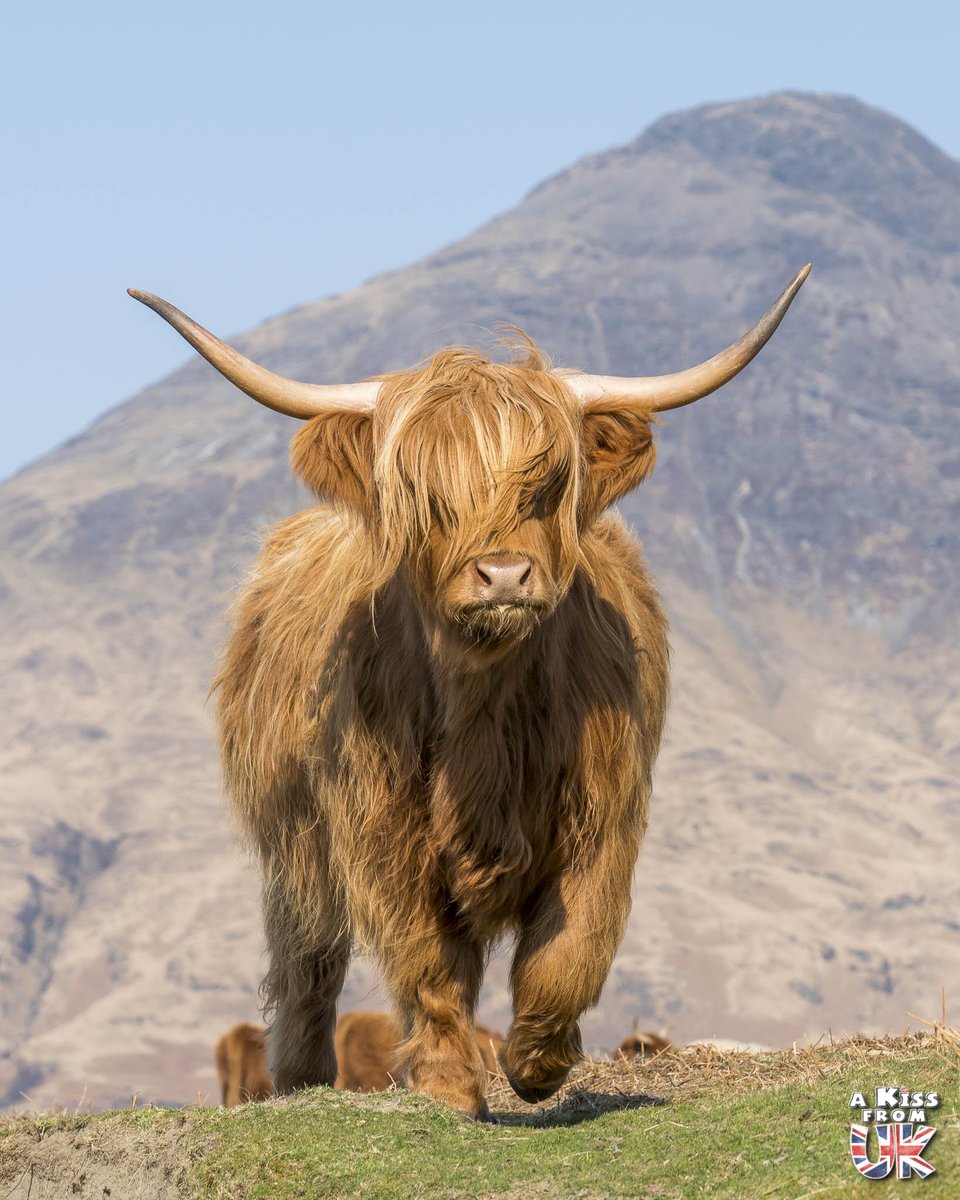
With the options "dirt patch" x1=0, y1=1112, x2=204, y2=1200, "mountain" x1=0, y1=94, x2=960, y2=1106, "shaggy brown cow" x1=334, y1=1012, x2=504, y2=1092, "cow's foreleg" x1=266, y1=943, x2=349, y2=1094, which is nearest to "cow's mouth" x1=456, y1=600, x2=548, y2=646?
"dirt patch" x1=0, y1=1112, x2=204, y2=1200

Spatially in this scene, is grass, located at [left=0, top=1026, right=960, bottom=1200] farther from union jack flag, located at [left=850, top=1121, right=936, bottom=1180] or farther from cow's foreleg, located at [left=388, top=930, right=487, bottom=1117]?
cow's foreleg, located at [left=388, top=930, right=487, bottom=1117]

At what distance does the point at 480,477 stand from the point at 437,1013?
5.87 feet

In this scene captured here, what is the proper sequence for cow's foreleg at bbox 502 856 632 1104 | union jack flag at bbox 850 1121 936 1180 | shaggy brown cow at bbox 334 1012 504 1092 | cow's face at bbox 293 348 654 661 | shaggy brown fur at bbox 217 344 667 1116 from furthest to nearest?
shaggy brown cow at bbox 334 1012 504 1092
cow's foreleg at bbox 502 856 632 1104
shaggy brown fur at bbox 217 344 667 1116
cow's face at bbox 293 348 654 661
union jack flag at bbox 850 1121 936 1180

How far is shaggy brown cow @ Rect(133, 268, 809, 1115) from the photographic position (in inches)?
198

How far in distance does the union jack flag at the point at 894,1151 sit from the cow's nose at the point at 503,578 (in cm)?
164

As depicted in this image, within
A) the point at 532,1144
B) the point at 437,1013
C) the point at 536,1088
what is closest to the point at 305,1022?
the point at 437,1013

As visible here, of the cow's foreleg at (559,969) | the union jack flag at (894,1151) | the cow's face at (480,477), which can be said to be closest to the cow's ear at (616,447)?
the cow's face at (480,477)

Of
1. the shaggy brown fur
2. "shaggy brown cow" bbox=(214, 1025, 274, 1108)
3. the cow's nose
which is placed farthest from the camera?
"shaggy brown cow" bbox=(214, 1025, 274, 1108)

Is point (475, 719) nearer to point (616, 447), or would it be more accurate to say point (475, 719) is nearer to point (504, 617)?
point (504, 617)

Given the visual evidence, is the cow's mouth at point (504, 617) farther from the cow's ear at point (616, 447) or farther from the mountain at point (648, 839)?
the mountain at point (648, 839)

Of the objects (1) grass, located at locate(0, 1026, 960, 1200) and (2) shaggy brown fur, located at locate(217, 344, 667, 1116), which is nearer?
(1) grass, located at locate(0, 1026, 960, 1200)

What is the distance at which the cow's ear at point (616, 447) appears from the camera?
5.34 m

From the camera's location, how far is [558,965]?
5.20 m

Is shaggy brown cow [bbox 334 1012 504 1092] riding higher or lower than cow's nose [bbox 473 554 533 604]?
lower
